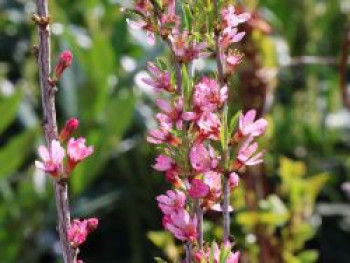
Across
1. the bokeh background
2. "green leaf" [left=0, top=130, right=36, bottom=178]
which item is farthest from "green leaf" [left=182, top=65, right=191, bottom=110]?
"green leaf" [left=0, top=130, right=36, bottom=178]

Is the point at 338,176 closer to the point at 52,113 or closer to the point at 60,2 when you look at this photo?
the point at 60,2

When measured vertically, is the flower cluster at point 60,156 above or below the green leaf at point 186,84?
below

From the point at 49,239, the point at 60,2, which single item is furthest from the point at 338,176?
the point at 60,2

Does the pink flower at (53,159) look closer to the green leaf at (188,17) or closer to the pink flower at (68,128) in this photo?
the pink flower at (68,128)

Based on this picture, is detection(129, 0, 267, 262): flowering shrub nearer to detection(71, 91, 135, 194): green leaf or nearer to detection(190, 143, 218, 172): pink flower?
detection(190, 143, 218, 172): pink flower

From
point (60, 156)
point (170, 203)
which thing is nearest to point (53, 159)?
point (60, 156)

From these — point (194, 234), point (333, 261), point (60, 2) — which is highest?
point (60, 2)

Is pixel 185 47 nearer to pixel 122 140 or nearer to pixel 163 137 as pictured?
pixel 163 137

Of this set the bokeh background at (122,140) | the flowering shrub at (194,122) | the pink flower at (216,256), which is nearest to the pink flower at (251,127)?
the flowering shrub at (194,122)
